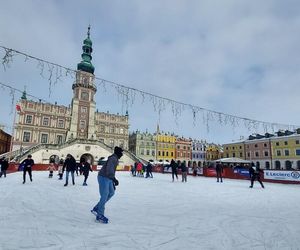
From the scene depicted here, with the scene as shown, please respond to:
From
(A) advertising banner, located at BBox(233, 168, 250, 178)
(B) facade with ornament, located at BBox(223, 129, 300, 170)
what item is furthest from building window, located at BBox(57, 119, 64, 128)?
(B) facade with ornament, located at BBox(223, 129, 300, 170)

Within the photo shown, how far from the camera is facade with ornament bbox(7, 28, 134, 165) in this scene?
148ft

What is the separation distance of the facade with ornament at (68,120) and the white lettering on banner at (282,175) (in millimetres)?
30690

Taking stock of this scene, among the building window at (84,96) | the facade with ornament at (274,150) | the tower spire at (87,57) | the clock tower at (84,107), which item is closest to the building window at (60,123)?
the clock tower at (84,107)

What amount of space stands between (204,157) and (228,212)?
7027cm

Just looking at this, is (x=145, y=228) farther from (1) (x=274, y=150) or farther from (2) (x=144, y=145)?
(2) (x=144, y=145)

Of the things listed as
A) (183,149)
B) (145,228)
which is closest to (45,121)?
(183,149)

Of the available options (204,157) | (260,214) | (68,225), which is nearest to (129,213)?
(68,225)

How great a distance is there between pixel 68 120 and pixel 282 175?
4370 centimetres

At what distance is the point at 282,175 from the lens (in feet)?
65.2

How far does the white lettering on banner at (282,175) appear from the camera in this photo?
18859mm

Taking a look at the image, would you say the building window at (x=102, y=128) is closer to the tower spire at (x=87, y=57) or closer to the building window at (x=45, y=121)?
the building window at (x=45, y=121)

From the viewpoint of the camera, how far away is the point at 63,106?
50.5m

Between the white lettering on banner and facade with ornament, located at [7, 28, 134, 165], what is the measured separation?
3069 centimetres

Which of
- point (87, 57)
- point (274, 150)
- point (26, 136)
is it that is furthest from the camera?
point (274, 150)
